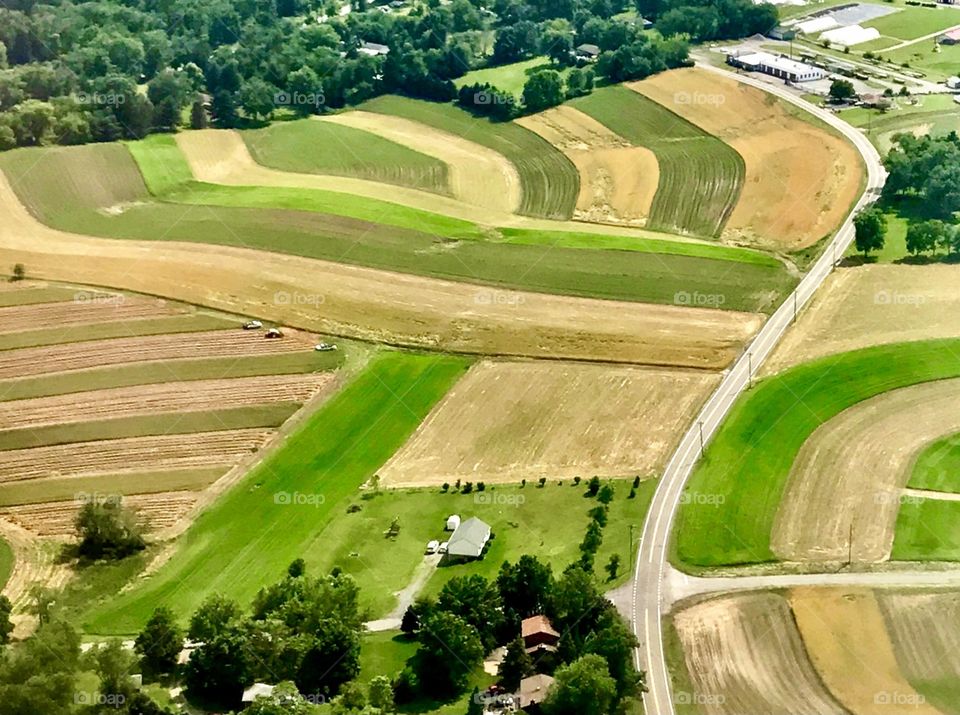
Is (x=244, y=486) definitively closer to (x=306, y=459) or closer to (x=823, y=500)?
(x=306, y=459)

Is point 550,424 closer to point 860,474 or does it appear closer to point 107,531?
point 860,474

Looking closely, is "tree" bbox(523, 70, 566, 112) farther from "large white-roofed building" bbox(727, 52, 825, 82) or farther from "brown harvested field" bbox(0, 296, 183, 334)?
"brown harvested field" bbox(0, 296, 183, 334)

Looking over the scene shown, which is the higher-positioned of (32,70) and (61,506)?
(32,70)

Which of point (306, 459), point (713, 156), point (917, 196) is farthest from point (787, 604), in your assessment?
point (713, 156)

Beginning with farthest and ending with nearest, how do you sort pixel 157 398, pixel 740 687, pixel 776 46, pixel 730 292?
pixel 776 46
pixel 730 292
pixel 157 398
pixel 740 687

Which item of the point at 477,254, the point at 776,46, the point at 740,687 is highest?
the point at 776,46

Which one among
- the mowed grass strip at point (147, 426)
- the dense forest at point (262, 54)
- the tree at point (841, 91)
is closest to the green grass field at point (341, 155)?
the dense forest at point (262, 54)
